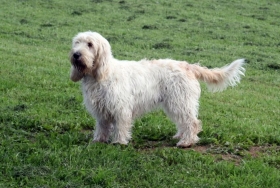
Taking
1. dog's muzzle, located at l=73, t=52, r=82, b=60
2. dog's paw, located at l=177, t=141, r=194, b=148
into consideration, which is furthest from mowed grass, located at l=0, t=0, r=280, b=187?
dog's muzzle, located at l=73, t=52, r=82, b=60

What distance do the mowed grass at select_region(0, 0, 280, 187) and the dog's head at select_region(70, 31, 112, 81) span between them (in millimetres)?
1020

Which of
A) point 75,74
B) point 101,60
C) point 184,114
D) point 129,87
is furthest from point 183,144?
point 75,74

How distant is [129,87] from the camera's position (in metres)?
7.07

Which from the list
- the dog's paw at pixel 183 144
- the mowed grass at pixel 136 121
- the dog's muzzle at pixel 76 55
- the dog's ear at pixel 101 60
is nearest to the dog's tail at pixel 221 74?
the mowed grass at pixel 136 121

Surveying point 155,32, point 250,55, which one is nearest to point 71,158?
point 250,55

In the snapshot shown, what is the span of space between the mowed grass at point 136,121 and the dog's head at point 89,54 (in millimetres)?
1020

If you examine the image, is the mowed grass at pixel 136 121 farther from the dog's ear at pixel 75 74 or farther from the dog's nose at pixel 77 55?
the dog's nose at pixel 77 55

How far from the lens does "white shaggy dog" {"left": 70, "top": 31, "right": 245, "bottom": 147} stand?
679cm

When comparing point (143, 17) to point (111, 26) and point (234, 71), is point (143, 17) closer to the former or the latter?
point (111, 26)

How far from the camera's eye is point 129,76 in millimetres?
7117

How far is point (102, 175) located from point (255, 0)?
22.6 m

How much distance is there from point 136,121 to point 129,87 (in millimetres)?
1128

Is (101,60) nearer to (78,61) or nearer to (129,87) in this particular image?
(78,61)

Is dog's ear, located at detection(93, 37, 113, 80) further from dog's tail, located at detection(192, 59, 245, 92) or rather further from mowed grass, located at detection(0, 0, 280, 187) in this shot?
dog's tail, located at detection(192, 59, 245, 92)
